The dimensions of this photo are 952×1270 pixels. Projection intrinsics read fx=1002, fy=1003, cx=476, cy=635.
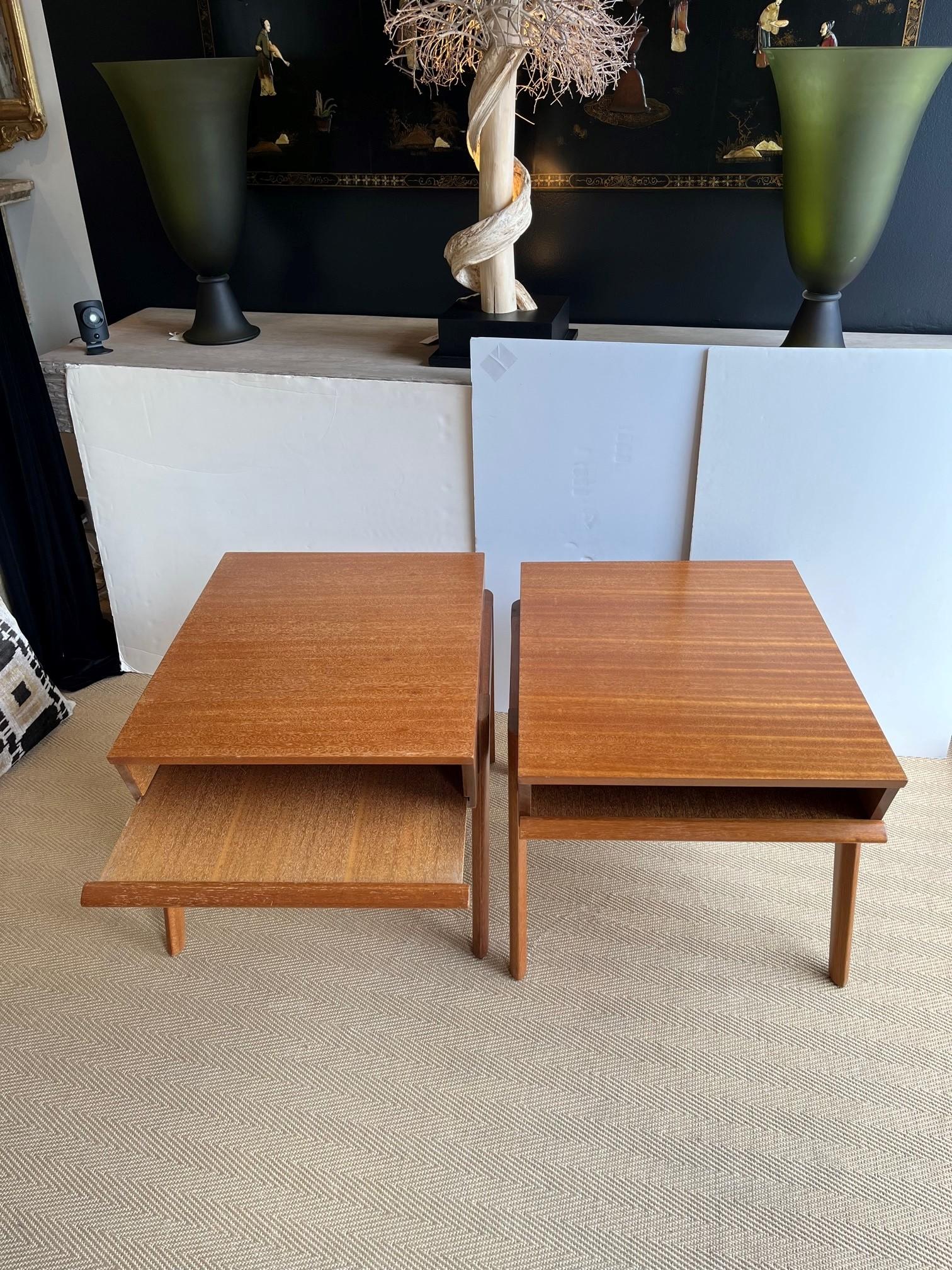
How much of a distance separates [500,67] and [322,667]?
105 cm

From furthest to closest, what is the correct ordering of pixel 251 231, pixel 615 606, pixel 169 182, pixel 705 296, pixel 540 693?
1. pixel 251 231
2. pixel 705 296
3. pixel 169 182
4. pixel 615 606
5. pixel 540 693

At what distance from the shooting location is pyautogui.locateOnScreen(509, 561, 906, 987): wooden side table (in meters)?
1.26

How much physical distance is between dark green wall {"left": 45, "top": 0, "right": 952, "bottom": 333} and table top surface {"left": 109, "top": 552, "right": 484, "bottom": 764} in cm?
75

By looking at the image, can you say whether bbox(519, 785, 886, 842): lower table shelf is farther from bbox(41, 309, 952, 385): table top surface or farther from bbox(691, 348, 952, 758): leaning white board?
bbox(41, 309, 952, 385): table top surface

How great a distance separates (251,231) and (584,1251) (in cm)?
203

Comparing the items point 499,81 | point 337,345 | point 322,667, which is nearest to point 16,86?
point 337,345

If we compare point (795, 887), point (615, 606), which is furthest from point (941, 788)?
point (615, 606)

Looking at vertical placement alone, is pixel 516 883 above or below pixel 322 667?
below

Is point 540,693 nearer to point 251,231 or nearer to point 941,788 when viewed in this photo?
point 941,788

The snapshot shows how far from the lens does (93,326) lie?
203 centimetres

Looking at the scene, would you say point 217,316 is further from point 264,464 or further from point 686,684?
point 686,684

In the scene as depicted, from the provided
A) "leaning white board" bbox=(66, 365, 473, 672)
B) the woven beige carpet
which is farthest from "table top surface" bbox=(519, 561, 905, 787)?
the woven beige carpet

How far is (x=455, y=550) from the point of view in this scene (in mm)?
2018

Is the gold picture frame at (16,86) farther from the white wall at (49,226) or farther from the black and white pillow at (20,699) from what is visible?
the black and white pillow at (20,699)
